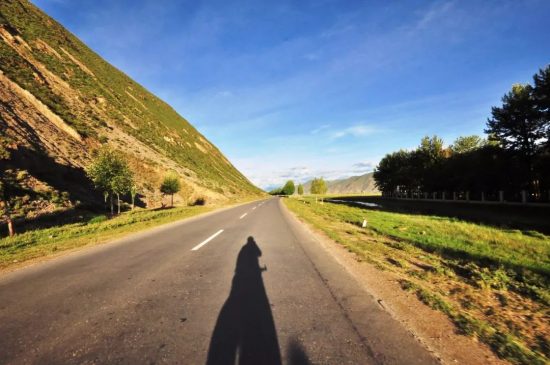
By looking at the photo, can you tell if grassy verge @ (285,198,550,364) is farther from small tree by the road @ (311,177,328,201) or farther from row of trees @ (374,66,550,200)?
small tree by the road @ (311,177,328,201)

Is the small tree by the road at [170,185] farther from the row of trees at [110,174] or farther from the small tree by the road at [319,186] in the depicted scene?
the small tree by the road at [319,186]

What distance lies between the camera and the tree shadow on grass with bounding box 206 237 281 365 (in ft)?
10.3

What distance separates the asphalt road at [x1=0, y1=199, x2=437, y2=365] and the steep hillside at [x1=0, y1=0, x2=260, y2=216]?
810 inches

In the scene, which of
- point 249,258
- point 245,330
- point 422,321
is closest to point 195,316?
point 245,330

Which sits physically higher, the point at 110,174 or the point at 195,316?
the point at 110,174

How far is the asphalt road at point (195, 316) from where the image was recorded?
10.6 ft

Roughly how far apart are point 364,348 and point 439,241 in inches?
422

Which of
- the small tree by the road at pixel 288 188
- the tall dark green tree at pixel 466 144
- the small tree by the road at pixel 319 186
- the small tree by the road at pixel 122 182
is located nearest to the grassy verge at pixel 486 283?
the small tree by the road at pixel 122 182

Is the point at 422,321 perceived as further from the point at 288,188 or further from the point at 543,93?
the point at 288,188

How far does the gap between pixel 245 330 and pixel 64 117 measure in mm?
45655

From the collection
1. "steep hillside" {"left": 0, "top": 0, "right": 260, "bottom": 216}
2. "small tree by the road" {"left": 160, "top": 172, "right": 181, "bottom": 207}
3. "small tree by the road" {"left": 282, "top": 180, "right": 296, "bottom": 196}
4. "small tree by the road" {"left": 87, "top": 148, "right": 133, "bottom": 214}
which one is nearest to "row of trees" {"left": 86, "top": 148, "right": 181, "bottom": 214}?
"small tree by the road" {"left": 87, "top": 148, "right": 133, "bottom": 214}

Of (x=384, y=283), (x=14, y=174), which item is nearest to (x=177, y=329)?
(x=384, y=283)

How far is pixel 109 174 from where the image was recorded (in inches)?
1014

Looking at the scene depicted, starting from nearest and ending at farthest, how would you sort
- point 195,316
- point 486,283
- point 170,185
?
1. point 195,316
2. point 486,283
3. point 170,185
